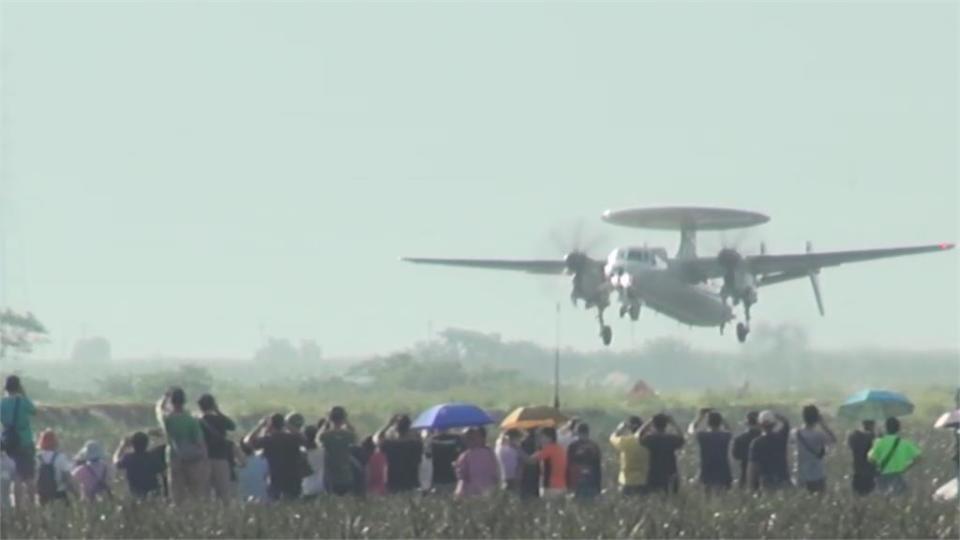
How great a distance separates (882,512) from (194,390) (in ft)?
172

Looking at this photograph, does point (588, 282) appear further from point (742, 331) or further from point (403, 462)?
Result: point (403, 462)

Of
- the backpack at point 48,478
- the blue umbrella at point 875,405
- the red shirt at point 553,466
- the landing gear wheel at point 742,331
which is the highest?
the landing gear wheel at point 742,331

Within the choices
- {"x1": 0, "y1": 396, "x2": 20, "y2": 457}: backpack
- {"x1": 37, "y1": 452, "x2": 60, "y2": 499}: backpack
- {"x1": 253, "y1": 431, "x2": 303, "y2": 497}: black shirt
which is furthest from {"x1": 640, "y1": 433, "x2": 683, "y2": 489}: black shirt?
{"x1": 0, "y1": 396, "x2": 20, "y2": 457}: backpack

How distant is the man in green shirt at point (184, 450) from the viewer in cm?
2789

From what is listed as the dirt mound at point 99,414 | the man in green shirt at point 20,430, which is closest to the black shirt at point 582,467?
the man in green shirt at point 20,430

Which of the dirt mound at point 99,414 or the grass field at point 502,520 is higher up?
the dirt mound at point 99,414

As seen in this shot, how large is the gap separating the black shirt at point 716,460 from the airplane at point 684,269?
42.4 m

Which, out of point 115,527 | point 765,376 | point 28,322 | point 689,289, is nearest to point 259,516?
point 115,527

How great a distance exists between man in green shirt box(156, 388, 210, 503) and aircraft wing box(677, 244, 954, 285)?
166 ft

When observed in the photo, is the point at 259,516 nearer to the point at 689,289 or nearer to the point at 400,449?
the point at 400,449

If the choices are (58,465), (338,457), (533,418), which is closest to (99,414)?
(533,418)

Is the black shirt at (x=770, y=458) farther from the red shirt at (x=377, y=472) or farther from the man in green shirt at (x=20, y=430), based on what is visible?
the man in green shirt at (x=20, y=430)

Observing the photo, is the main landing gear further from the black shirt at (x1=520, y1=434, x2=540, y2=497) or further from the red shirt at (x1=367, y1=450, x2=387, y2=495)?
the black shirt at (x1=520, y1=434, x2=540, y2=497)

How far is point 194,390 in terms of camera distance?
3024 inches
